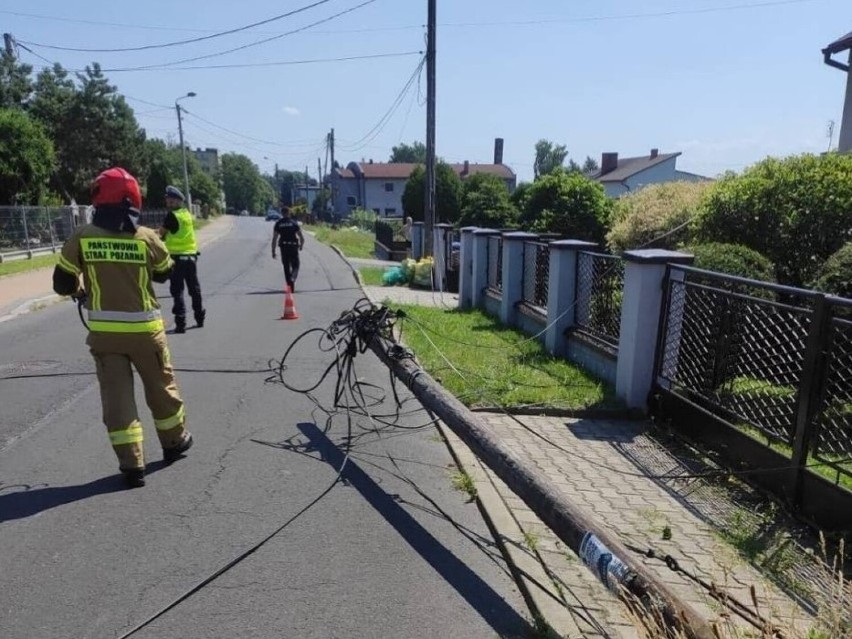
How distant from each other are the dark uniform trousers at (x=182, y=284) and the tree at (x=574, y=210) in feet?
31.8

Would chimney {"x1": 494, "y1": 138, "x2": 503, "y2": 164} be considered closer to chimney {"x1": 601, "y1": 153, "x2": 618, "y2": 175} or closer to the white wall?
the white wall

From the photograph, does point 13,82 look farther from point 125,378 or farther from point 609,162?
point 609,162

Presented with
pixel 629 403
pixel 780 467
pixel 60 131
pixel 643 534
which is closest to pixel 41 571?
pixel 643 534

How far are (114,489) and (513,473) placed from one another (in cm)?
259

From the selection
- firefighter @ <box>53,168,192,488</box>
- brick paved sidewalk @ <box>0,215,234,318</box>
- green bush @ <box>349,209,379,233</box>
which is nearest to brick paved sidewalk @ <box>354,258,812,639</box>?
firefighter @ <box>53,168,192,488</box>

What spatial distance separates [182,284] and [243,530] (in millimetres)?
6397

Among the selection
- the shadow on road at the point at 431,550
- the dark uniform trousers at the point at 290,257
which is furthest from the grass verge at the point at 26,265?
the shadow on road at the point at 431,550

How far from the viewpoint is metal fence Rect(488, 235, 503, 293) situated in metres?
11.6

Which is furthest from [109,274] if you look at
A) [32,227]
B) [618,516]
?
[32,227]

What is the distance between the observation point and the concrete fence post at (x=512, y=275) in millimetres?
9969

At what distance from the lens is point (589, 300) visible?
24.8ft

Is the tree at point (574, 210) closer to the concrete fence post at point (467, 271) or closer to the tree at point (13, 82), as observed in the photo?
the concrete fence post at point (467, 271)

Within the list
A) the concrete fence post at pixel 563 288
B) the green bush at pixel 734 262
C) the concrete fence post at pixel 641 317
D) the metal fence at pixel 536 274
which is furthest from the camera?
the metal fence at pixel 536 274

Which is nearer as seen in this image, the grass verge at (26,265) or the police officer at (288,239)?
the police officer at (288,239)
